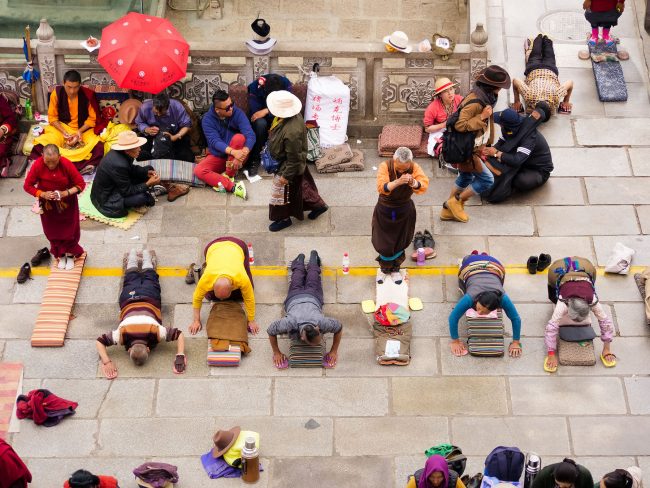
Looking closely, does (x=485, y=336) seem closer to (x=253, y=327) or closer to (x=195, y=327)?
(x=253, y=327)

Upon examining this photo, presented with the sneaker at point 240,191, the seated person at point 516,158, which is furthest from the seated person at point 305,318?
the seated person at point 516,158

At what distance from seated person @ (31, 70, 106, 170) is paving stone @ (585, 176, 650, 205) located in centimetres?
703

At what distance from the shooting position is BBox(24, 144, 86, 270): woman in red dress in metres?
15.7

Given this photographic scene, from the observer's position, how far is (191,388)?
49.9 feet

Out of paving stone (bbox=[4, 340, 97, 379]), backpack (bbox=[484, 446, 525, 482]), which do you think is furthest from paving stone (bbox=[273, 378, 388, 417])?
paving stone (bbox=[4, 340, 97, 379])

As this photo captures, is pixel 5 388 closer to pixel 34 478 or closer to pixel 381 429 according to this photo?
pixel 34 478

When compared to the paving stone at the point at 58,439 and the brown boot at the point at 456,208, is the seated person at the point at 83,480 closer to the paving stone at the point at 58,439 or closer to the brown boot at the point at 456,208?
the paving stone at the point at 58,439

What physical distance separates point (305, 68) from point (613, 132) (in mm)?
4640

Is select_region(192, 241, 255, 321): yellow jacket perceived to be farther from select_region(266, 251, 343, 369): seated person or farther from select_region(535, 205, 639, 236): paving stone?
select_region(535, 205, 639, 236): paving stone

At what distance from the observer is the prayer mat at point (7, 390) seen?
583 inches

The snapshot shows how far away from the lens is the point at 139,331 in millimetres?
15367

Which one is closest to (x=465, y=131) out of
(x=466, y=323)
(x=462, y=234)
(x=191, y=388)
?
(x=462, y=234)

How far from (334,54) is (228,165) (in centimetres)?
225

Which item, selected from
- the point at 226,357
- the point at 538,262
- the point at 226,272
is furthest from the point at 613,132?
the point at 226,357
